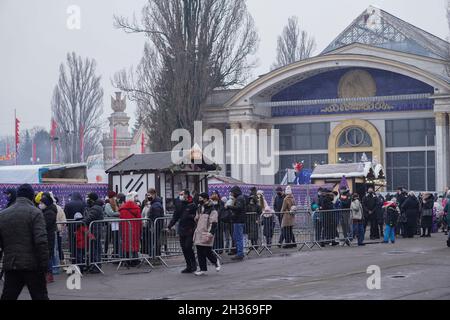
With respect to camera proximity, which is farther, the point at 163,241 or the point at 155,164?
the point at 155,164

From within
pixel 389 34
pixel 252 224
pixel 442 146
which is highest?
pixel 389 34

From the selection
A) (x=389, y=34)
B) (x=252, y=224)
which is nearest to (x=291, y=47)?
(x=389, y=34)

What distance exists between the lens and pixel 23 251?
999cm

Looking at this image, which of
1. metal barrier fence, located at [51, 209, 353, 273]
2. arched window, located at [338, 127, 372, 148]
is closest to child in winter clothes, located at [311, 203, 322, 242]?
metal barrier fence, located at [51, 209, 353, 273]

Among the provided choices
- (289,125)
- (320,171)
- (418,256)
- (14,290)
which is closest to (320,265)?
(418,256)

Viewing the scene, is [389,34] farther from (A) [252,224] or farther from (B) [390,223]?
(A) [252,224]

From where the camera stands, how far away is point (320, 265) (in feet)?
58.1

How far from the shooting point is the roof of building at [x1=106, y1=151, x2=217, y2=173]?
27500mm

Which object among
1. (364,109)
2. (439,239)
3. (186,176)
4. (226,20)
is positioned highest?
(226,20)

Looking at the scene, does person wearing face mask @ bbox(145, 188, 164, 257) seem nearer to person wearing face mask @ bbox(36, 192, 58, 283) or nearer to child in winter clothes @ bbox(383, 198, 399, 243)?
person wearing face mask @ bbox(36, 192, 58, 283)

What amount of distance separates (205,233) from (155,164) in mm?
11511

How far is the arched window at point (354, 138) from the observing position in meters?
51.2
